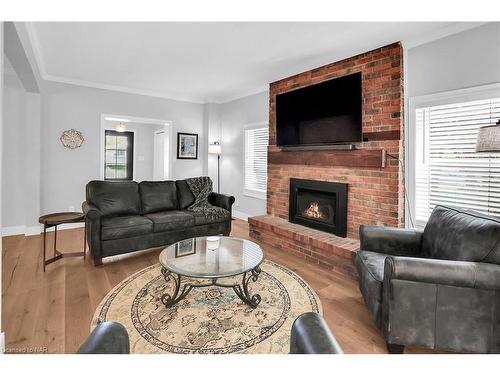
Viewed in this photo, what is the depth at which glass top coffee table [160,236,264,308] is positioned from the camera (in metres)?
2.12

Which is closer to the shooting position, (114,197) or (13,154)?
(114,197)

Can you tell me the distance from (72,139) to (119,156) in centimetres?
291

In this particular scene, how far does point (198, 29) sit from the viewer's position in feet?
9.00

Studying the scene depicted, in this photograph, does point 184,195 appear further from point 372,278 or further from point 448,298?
point 448,298

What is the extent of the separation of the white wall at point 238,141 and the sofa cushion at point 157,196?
64.7 inches

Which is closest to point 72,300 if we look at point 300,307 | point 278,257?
point 300,307

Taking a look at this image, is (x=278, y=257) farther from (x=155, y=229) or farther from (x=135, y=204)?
(x=135, y=204)

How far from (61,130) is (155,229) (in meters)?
2.70

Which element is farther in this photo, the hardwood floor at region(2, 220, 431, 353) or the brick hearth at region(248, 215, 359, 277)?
the brick hearth at region(248, 215, 359, 277)

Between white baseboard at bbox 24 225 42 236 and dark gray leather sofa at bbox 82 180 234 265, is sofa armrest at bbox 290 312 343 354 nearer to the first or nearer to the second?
dark gray leather sofa at bbox 82 180 234 265

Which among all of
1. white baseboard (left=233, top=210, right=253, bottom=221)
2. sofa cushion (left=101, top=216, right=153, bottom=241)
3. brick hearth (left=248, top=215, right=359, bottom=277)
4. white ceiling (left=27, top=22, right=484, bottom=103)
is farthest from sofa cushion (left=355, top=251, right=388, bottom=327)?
white baseboard (left=233, top=210, right=253, bottom=221)

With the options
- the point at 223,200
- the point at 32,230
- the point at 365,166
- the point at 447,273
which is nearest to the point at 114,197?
the point at 223,200

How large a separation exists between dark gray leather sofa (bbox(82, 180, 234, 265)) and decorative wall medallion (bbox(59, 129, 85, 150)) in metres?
1.45

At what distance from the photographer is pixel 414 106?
2.87m
